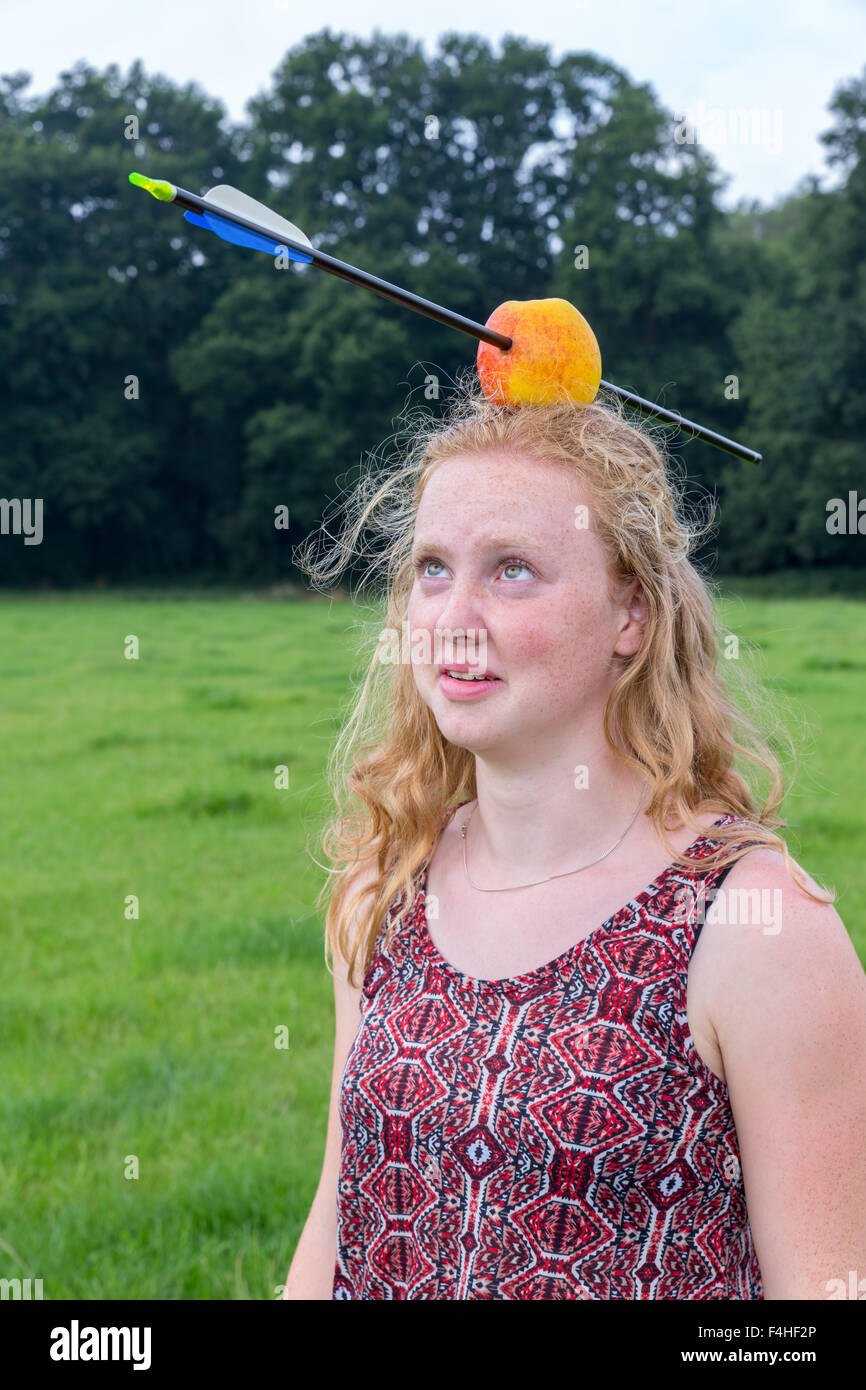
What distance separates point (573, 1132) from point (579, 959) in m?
0.22

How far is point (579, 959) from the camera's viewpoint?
5.72 ft

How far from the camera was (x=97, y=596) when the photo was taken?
108ft

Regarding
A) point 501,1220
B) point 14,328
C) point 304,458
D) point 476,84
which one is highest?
point 476,84

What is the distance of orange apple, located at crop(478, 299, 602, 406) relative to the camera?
1.98 metres

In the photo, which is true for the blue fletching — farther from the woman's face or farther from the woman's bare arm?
the woman's bare arm

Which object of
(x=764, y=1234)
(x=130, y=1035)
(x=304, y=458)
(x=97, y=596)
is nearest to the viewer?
(x=764, y=1234)

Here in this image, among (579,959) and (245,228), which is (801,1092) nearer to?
(579,959)

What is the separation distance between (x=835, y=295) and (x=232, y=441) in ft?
59.1

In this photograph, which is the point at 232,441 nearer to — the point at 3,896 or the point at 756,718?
the point at 3,896

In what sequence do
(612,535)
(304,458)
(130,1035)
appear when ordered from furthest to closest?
(304,458), (130,1035), (612,535)

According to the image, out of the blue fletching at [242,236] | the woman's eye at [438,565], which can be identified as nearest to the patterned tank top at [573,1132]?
the woman's eye at [438,565]

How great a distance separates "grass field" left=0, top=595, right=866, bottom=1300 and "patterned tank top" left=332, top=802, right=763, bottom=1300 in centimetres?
102

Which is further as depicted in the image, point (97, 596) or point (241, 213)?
point (97, 596)
